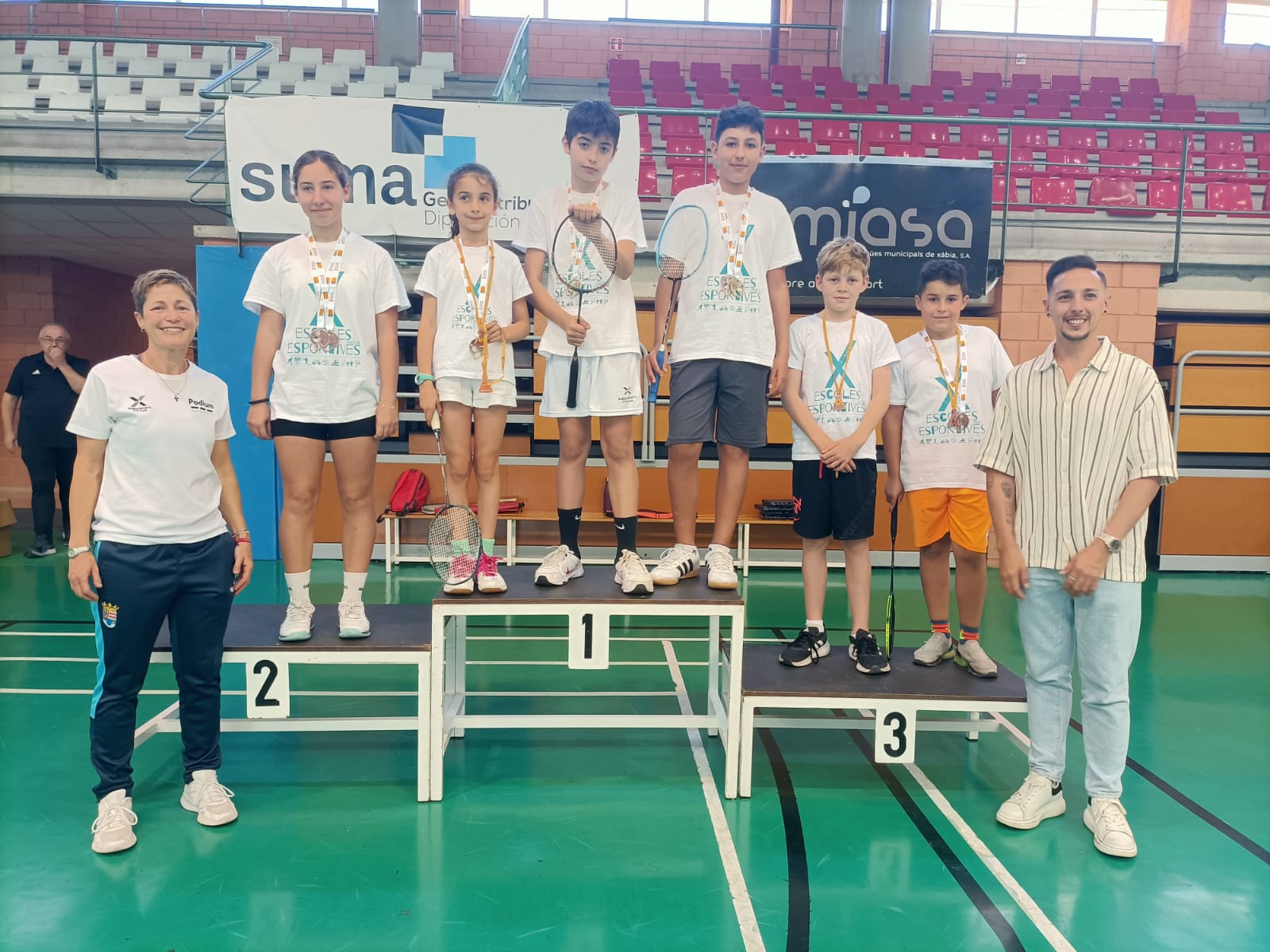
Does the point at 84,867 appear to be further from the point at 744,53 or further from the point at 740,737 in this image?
the point at 744,53

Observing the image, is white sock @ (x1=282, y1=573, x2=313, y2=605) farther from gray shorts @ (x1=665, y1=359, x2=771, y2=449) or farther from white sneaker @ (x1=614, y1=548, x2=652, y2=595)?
gray shorts @ (x1=665, y1=359, x2=771, y2=449)

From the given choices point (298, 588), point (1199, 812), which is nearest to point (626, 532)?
point (298, 588)

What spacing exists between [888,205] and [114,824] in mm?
7189

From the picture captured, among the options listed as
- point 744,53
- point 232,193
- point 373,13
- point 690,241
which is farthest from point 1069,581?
point 373,13

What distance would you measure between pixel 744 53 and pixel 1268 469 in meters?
11.4

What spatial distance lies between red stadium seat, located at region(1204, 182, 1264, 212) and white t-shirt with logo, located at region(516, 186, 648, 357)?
1013 cm

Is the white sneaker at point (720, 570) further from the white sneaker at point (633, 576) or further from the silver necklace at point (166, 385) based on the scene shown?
the silver necklace at point (166, 385)

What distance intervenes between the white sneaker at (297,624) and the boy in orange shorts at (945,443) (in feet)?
8.33

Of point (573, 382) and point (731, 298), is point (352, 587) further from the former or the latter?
point (731, 298)

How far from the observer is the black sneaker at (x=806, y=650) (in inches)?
148

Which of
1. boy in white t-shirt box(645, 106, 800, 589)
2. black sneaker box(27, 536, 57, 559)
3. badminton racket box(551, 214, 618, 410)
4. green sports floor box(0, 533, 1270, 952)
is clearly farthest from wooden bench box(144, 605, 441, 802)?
black sneaker box(27, 536, 57, 559)

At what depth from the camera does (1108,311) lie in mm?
8250

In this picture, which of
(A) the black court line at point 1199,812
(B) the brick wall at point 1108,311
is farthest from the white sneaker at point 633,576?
(B) the brick wall at point 1108,311

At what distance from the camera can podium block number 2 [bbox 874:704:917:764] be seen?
342 cm
